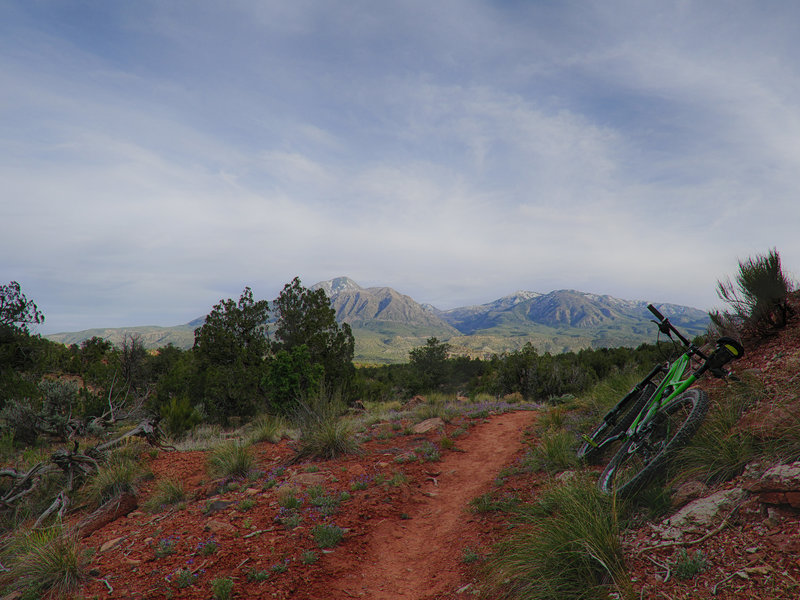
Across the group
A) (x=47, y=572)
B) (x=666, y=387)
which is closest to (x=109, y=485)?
(x=47, y=572)

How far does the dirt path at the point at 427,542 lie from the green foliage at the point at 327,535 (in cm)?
45

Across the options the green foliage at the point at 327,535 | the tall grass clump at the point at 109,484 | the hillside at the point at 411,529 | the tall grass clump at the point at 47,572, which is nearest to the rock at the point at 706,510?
the hillside at the point at 411,529

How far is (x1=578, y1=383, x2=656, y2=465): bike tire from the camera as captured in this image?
563cm

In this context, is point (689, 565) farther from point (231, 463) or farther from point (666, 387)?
point (231, 463)

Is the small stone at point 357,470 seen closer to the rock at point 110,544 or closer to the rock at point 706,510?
the rock at point 110,544

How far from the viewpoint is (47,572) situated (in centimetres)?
446

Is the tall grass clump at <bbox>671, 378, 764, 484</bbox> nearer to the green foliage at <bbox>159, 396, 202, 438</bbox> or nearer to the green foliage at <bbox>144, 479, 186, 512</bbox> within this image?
the green foliage at <bbox>144, 479, 186, 512</bbox>

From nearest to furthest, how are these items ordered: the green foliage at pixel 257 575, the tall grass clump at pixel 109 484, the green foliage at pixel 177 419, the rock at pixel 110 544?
the green foliage at pixel 257 575 → the rock at pixel 110 544 → the tall grass clump at pixel 109 484 → the green foliage at pixel 177 419

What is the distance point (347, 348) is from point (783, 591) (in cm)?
2266

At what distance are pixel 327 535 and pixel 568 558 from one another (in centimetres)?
319

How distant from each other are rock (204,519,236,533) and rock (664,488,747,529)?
5.43 meters

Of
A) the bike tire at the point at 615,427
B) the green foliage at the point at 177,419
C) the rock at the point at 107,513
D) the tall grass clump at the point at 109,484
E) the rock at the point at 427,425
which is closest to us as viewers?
the bike tire at the point at 615,427

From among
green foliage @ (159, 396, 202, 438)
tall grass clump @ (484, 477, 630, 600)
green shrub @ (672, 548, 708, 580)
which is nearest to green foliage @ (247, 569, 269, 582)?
tall grass clump @ (484, 477, 630, 600)

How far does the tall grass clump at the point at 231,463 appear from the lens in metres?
7.93
